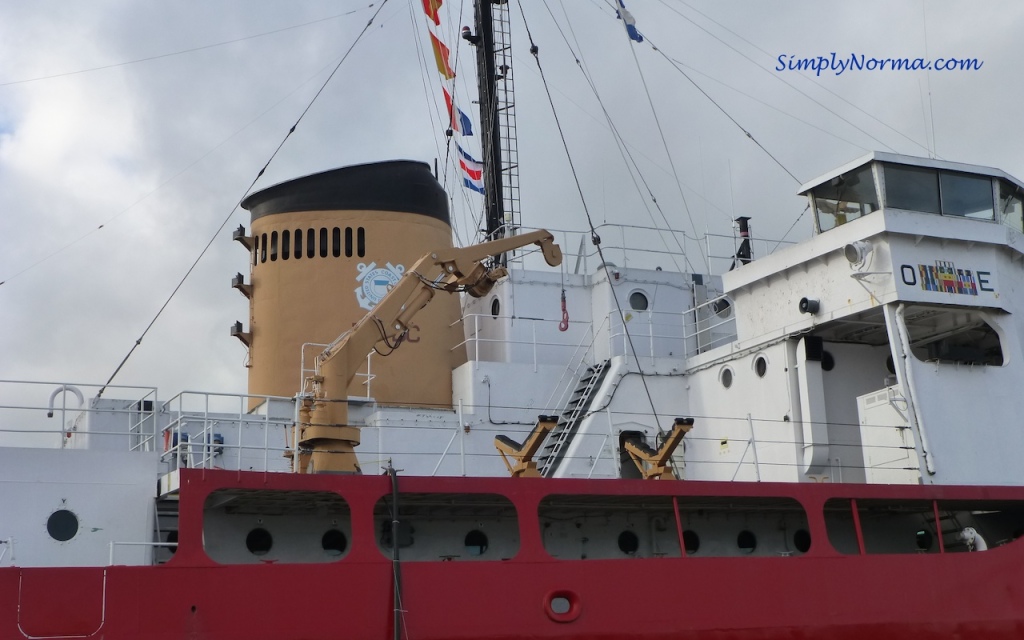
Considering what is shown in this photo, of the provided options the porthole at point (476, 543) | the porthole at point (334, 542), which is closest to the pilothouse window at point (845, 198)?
the porthole at point (476, 543)

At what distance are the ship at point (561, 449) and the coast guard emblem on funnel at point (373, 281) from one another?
43mm

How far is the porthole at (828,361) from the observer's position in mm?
16047

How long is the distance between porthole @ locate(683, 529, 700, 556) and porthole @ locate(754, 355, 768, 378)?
11.6 feet

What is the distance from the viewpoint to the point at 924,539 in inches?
581

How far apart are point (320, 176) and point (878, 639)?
407 inches

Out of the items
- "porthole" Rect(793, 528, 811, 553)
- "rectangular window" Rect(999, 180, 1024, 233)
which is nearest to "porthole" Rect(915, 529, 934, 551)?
"porthole" Rect(793, 528, 811, 553)

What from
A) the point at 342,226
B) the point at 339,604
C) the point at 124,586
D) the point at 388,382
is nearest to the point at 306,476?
the point at 339,604

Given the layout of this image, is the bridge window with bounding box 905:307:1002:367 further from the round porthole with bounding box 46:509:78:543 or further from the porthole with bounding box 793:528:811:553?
the round porthole with bounding box 46:509:78:543

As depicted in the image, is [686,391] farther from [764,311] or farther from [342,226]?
[342,226]

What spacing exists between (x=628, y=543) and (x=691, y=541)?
84 cm

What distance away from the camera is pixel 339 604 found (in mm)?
10766

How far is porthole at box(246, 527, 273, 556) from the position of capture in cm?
1156

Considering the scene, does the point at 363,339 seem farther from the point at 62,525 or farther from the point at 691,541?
the point at 691,541

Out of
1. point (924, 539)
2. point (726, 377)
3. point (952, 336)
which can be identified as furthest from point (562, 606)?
point (952, 336)
